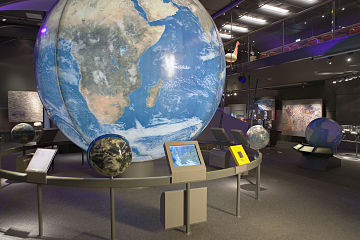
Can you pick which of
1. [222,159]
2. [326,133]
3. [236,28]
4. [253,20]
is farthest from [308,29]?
[222,159]

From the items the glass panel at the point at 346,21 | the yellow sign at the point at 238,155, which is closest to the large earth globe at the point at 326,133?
the glass panel at the point at 346,21

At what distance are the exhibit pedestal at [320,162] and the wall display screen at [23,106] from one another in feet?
38.8

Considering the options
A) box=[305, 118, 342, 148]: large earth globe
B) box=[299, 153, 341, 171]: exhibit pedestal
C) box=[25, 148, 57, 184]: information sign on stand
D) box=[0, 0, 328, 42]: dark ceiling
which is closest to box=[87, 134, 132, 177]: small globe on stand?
box=[25, 148, 57, 184]: information sign on stand

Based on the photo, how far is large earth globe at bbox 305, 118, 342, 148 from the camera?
20.8ft

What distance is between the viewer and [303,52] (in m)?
7.94

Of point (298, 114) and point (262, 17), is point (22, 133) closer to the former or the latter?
point (262, 17)

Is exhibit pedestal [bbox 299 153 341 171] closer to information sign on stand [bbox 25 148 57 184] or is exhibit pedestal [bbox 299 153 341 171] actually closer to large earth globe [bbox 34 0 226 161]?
large earth globe [bbox 34 0 226 161]

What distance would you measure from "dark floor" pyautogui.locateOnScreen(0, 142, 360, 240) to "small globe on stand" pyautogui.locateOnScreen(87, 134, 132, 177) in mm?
1035

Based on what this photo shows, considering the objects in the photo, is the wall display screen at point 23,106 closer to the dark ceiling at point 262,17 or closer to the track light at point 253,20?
the dark ceiling at point 262,17

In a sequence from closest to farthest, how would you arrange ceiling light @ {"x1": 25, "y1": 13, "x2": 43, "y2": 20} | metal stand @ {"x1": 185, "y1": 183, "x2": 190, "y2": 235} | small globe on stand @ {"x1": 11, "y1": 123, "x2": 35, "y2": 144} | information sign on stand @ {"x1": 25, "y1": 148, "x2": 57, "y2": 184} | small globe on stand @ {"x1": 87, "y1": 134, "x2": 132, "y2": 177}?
small globe on stand @ {"x1": 87, "y1": 134, "x2": 132, "y2": 177} < information sign on stand @ {"x1": 25, "y1": 148, "x2": 57, "y2": 184} < metal stand @ {"x1": 185, "y1": 183, "x2": 190, "y2": 235} < small globe on stand @ {"x1": 11, "y1": 123, "x2": 35, "y2": 144} < ceiling light @ {"x1": 25, "y1": 13, "x2": 43, "y2": 20}

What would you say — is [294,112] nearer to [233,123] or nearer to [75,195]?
[233,123]

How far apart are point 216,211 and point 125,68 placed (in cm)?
238

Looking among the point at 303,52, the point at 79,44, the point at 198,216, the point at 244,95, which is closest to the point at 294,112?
the point at 244,95

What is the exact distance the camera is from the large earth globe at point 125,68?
228 cm
